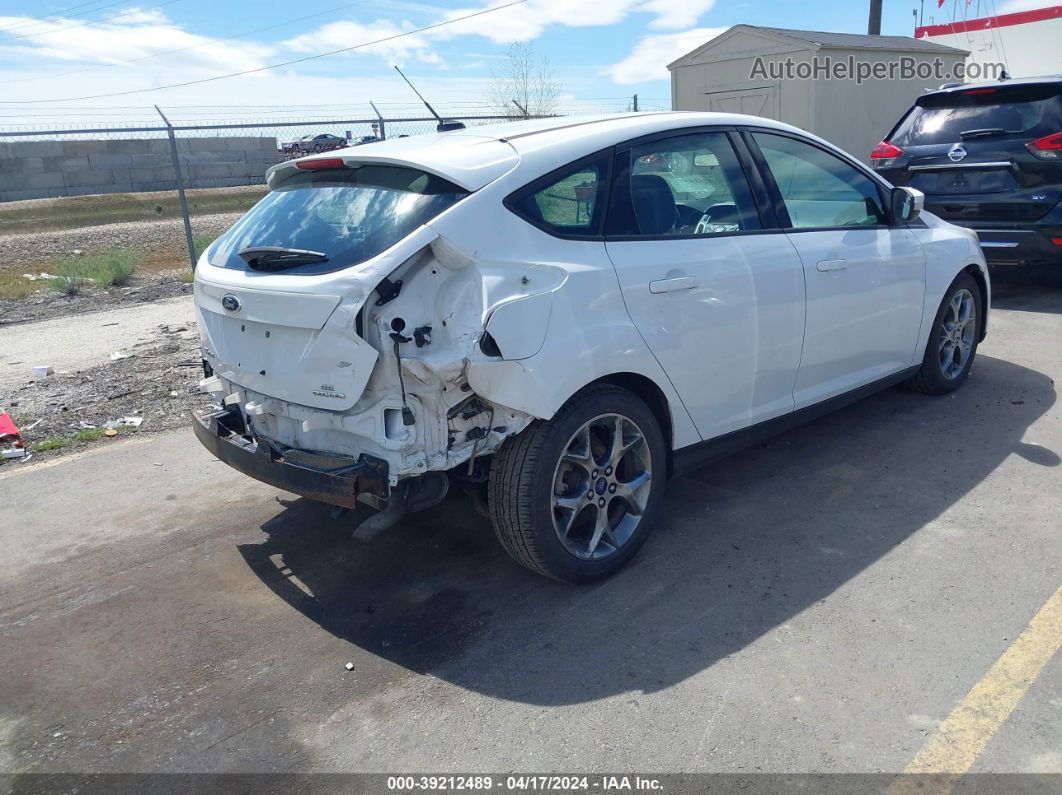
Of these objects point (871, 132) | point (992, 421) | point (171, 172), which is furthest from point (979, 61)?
point (171, 172)

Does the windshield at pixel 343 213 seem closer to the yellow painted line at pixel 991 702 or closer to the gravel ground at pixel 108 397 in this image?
the yellow painted line at pixel 991 702

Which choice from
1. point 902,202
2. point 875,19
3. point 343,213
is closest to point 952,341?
point 902,202

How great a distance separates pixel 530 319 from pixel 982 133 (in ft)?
21.2

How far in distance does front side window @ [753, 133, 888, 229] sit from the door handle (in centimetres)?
94

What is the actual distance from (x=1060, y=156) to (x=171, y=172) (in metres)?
33.0

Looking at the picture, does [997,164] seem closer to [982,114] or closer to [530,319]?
[982,114]

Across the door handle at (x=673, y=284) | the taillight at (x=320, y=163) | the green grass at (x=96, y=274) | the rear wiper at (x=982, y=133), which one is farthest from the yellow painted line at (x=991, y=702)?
the green grass at (x=96, y=274)

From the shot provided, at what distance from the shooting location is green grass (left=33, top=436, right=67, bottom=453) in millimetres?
5629

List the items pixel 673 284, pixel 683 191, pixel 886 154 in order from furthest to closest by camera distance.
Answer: pixel 886 154 < pixel 683 191 < pixel 673 284

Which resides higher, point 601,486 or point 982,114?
point 982,114

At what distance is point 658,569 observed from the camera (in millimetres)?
3799

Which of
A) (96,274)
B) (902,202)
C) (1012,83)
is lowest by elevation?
(96,274)

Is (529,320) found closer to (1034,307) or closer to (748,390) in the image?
(748,390)

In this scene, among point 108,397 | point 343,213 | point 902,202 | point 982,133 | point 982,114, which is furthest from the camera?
point 982,114
